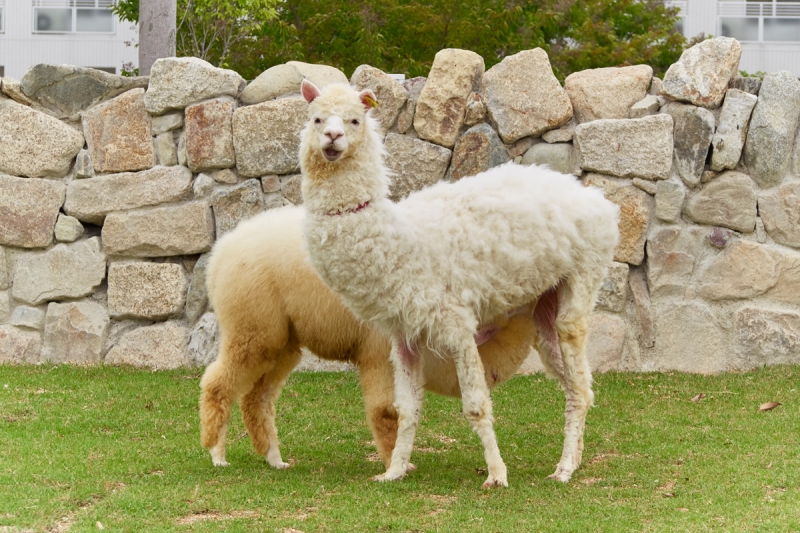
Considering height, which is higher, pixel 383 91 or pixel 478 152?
pixel 383 91

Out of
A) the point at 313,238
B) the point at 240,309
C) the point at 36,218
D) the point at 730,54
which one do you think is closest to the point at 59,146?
the point at 36,218

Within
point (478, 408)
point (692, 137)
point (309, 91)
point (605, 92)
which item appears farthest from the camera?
point (605, 92)

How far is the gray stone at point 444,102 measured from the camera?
8.16 m

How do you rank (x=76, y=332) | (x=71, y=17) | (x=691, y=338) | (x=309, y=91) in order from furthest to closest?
(x=71, y=17)
(x=76, y=332)
(x=691, y=338)
(x=309, y=91)

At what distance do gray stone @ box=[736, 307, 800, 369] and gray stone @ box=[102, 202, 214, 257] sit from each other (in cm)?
419

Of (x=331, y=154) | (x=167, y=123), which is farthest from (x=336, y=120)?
(x=167, y=123)

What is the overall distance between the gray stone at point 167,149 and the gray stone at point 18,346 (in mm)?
1810

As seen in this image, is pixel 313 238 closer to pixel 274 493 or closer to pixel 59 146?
pixel 274 493

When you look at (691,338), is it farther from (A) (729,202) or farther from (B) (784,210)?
(B) (784,210)

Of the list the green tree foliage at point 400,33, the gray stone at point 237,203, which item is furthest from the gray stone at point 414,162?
the green tree foliage at point 400,33

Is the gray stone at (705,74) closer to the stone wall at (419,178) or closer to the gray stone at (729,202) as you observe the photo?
the stone wall at (419,178)

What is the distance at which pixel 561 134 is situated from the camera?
26.7 feet

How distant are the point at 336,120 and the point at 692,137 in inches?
154

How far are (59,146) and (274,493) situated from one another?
453cm
